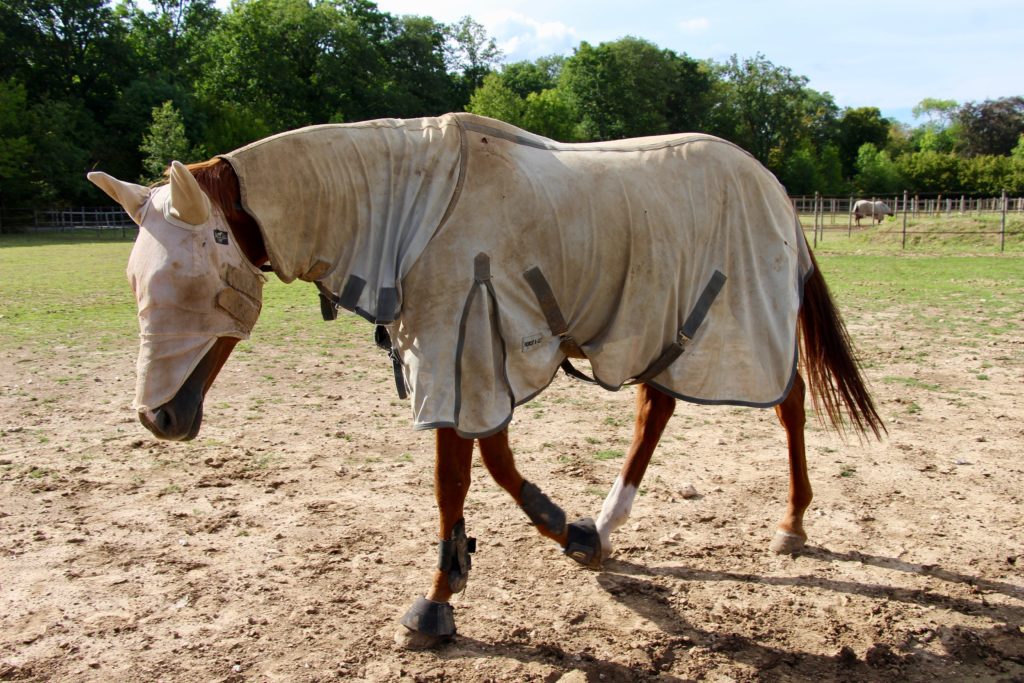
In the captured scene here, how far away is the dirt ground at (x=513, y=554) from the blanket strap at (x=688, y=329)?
1007 millimetres

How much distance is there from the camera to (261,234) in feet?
9.41

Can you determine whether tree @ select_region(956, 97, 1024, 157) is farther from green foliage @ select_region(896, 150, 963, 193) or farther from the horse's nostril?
the horse's nostril

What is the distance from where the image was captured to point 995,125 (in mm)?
Answer: 77562

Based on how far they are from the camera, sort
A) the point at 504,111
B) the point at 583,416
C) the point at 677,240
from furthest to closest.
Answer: the point at 504,111
the point at 583,416
the point at 677,240

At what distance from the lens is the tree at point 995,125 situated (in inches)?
3054

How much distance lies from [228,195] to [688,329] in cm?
201

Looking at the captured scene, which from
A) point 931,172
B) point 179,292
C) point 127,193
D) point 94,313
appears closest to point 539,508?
point 179,292

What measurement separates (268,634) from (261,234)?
5.35ft

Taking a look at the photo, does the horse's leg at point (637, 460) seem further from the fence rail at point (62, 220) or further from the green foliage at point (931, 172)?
the green foliage at point (931, 172)

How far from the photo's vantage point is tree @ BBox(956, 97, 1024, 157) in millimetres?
77562

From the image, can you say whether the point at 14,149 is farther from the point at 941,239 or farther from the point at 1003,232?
the point at 1003,232

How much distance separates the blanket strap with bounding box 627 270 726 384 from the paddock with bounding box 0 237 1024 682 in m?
1.01

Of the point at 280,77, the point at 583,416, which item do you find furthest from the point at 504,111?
the point at 583,416

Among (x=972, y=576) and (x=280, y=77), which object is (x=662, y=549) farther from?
(x=280, y=77)
